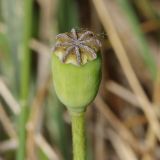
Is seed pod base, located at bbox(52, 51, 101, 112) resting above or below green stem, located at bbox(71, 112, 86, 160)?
above

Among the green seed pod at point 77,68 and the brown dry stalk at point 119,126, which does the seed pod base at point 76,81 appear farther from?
the brown dry stalk at point 119,126

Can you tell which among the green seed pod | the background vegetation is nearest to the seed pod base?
the green seed pod

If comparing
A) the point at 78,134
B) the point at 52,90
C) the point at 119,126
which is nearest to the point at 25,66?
the point at 78,134

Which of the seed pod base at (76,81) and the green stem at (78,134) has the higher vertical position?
the seed pod base at (76,81)

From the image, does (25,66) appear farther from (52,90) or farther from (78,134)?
(52,90)

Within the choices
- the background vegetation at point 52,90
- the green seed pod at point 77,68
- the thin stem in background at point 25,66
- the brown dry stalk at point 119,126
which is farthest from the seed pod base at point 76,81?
the brown dry stalk at point 119,126

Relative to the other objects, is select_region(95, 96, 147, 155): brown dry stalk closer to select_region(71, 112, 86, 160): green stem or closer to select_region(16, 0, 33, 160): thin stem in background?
select_region(16, 0, 33, 160): thin stem in background

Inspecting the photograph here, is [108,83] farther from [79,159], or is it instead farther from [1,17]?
[79,159]

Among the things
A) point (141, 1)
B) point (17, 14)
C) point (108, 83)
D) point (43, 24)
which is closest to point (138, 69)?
point (108, 83)
